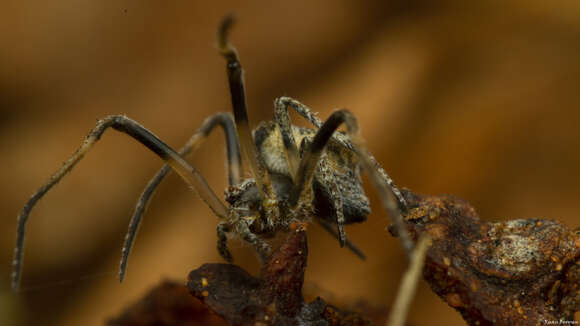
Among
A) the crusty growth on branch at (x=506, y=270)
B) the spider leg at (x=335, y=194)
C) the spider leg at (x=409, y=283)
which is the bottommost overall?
the spider leg at (x=409, y=283)

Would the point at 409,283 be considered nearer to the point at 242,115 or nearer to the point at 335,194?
the point at 335,194

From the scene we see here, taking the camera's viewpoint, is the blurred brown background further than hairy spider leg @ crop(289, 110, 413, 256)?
Yes

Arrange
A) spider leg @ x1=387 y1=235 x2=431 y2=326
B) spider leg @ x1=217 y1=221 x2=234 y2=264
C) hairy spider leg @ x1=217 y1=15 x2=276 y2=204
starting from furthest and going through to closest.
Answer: spider leg @ x1=217 y1=221 x2=234 y2=264 < hairy spider leg @ x1=217 y1=15 x2=276 y2=204 < spider leg @ x1=387 y1=235 x2=431 y2=326

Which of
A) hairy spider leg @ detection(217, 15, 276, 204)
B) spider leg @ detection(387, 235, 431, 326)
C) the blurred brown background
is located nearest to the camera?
spider leg @ detection(387, 235, 431, 326)

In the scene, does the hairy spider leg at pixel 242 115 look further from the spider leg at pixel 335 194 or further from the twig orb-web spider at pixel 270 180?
the spider leg at pixel 335 194

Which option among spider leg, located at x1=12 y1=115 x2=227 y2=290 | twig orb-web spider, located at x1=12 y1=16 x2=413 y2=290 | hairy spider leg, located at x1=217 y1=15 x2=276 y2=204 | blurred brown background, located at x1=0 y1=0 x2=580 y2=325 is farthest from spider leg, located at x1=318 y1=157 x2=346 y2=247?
blurred brown background, located at x1=0 y1=0 x2=580 y2=325

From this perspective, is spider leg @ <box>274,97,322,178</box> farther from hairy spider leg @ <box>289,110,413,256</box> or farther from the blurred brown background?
the blurred brown background

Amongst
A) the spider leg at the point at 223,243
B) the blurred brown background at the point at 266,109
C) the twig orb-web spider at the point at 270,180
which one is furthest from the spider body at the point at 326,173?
the blurred brown background at the point at 266,109
